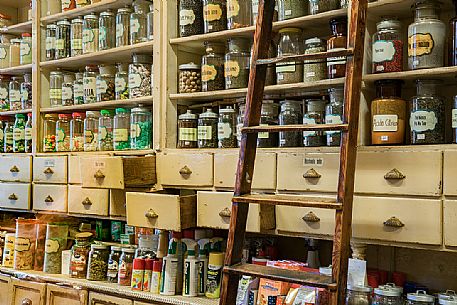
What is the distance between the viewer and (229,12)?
96.7 inches

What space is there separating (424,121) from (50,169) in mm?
1954

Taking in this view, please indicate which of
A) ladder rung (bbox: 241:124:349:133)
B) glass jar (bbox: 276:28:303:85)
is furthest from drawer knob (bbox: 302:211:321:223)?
glass jar (bbox: 276:28:303:85)

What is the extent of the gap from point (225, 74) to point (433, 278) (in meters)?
1.19

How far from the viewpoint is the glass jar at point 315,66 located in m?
2.20

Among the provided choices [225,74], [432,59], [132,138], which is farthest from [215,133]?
[432,59]

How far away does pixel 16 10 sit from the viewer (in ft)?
12.5

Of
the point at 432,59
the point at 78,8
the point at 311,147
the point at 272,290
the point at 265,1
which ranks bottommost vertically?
the point at 272,290

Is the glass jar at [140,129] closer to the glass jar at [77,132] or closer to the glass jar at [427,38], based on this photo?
the glass jar at [77,132]

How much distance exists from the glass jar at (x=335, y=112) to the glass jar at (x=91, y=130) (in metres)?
1.32

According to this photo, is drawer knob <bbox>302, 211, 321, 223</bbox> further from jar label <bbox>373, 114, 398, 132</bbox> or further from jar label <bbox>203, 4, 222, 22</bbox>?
jar label <bbox>203, 4, 222, 22</bbox>

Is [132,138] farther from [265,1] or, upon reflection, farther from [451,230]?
[451,230]

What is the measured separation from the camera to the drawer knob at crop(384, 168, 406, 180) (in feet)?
6.31

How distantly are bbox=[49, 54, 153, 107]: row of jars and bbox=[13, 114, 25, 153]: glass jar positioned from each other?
0.24 meters

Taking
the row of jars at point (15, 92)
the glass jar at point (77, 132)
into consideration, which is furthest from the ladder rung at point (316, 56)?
the row of jars at point (15, 92)
